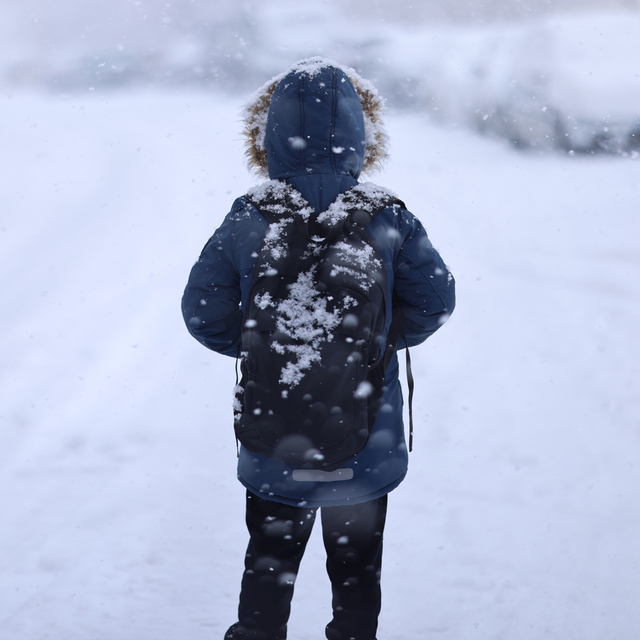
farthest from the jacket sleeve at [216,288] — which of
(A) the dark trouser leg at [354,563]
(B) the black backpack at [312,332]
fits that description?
(A) the dark trouser leg at [354,563]

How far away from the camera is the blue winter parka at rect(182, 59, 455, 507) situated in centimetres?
139

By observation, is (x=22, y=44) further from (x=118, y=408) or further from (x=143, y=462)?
(x=143, y=462)

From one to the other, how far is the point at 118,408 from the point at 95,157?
526 cm

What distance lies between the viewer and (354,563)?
1536mm

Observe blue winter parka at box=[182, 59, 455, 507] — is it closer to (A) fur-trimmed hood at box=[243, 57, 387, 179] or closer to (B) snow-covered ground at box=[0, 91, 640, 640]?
(A) fur-trimmed hood at box=[243, 57, 387, 179]

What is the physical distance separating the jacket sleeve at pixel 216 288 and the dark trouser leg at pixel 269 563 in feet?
1.56

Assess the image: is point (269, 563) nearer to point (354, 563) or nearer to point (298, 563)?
point (298, 563)

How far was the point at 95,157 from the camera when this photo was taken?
791 cm

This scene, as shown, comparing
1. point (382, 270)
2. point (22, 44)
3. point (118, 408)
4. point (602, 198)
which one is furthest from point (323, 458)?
point (22, 44)

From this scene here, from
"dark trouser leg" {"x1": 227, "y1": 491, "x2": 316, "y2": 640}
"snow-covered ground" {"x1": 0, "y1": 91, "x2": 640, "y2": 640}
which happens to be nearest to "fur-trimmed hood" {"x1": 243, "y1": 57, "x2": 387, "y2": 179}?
"dark trouser leg" {"x1": 227, "y1": 491, "x2": 316, "y2": 640}

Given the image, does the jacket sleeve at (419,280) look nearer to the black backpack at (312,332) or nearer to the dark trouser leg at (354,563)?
the black backpack at (312,332)

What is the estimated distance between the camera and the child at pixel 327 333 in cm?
139

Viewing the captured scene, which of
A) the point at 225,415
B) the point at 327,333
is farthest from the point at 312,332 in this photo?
the point at 225,415

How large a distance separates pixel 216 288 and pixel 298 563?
Result: 0.80 meters
